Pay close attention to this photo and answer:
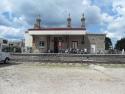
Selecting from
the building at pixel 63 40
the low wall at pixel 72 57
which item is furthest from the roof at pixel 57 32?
the low wall at pixel 72 57

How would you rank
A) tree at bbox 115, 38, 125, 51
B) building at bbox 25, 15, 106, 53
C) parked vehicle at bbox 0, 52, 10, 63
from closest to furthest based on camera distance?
1. parked vehicle at bbox 0, 52, 10, 63
2. building at bbox 25, 15, 106, 53
3. tree at bbox 115, 38, 125, 51

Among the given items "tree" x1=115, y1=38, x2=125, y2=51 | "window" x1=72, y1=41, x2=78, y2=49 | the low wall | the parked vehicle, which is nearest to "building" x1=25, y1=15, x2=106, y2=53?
"window" x1=72, y1=41, x2=78, y2=49

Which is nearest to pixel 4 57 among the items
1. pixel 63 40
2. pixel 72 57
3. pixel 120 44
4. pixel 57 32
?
pixel 72 57

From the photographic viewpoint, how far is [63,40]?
57.5 meters

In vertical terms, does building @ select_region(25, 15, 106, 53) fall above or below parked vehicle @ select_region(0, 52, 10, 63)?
above

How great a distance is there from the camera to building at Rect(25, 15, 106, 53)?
183 ft

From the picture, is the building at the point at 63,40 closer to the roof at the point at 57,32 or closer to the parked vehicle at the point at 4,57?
the roof at the point at 57,32

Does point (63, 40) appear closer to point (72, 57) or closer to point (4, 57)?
point (72, 57)

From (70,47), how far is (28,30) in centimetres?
865

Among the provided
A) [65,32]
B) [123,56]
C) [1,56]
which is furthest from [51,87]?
[65,32]

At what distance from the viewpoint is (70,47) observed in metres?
56.6

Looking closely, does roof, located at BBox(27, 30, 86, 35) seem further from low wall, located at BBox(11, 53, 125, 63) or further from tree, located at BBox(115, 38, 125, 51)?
tree, located at BBox(115, 38, 125, 51)

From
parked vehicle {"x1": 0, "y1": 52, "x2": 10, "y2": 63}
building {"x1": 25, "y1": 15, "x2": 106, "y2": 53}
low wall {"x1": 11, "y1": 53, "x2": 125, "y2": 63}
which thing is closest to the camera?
parked vehicle {"x1": 0, "y1": 52, "x2": 10, "y2": 63}

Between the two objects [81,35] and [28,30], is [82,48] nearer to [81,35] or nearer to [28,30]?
[81,35]
